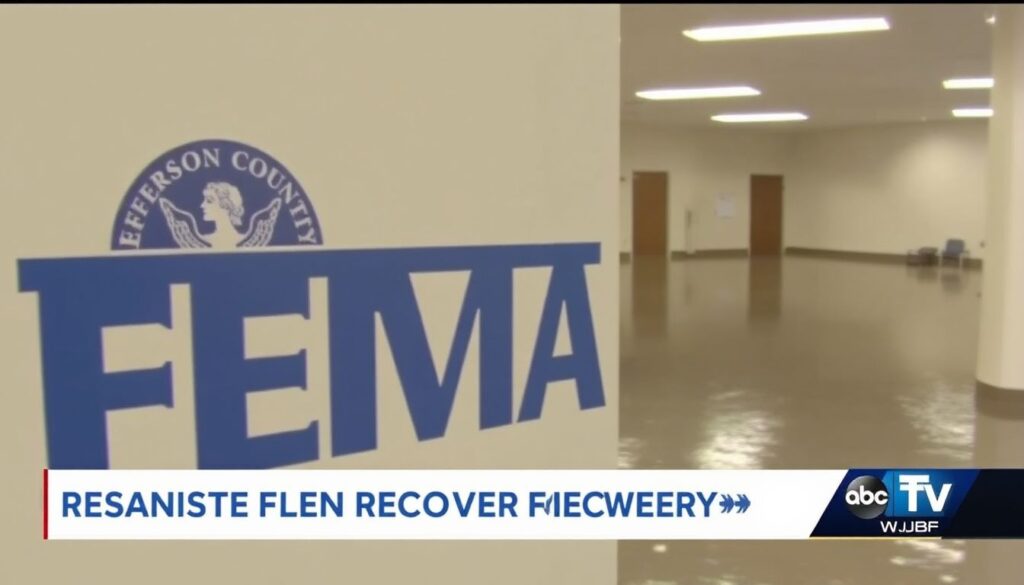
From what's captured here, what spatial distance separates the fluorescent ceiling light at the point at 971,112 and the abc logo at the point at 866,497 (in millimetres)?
15253

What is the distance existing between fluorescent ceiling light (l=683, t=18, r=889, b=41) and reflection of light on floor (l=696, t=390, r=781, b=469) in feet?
12.1

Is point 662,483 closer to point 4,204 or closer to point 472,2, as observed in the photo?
point 472,2

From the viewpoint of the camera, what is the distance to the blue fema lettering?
210cm

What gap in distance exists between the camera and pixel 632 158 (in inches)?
808

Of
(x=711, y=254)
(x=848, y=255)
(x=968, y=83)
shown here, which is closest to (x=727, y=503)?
(x=968, y=83)

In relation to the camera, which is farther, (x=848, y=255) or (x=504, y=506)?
(x=848, y=255)

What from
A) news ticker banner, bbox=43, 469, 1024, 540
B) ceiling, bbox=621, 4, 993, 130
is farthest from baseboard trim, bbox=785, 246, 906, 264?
news ticker banner, bbox=43, 469, 1024, 540

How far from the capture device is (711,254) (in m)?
22.2

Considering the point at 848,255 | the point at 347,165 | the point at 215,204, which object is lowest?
the point at 848,255

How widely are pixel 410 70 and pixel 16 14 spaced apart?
996mm

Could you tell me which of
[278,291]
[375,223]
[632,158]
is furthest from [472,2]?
[632,158]

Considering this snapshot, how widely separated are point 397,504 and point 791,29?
724 centimetres

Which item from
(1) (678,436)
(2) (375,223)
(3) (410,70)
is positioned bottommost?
(1) (678,436)

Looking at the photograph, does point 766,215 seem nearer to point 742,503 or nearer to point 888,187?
point 888,187
